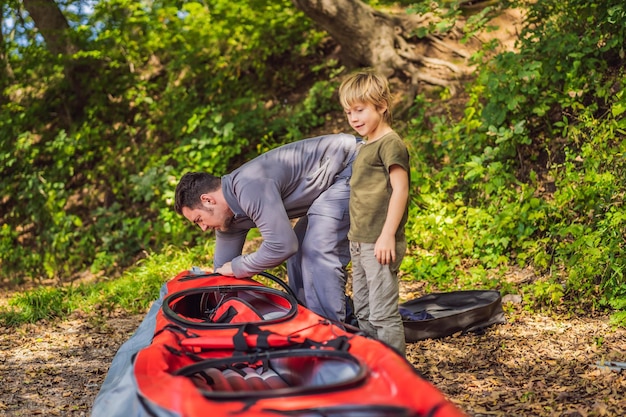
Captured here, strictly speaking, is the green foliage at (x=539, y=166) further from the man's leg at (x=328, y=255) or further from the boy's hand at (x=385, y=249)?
the boy's hand at (x=385, y=249)

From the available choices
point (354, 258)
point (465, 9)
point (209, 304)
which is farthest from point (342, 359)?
point (465, 9)

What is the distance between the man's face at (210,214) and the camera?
3383mm

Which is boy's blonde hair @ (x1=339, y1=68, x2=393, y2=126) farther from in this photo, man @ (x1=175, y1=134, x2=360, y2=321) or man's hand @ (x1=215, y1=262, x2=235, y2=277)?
man's hand @ (x1=215, y1=262, x2=235, y2=277)

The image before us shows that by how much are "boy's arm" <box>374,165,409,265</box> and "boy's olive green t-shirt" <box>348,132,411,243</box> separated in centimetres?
7

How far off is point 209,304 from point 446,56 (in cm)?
540

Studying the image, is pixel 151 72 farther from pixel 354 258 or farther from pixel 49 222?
pixel 354 258

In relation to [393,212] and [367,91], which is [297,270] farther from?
[367,91]

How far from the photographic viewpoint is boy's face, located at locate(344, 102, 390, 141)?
3.07 metres

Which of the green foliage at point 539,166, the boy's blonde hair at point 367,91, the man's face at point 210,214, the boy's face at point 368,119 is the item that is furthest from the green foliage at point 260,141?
the man's face at point 210,214

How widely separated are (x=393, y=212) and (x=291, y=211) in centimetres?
91

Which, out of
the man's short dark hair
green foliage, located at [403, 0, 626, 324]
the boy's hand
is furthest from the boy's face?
green foliage, located at [403, 0, 626, 324]

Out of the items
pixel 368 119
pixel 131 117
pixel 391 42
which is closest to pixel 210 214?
pixel 368 119

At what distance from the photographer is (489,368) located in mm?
3527

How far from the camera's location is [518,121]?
18.4 ft
